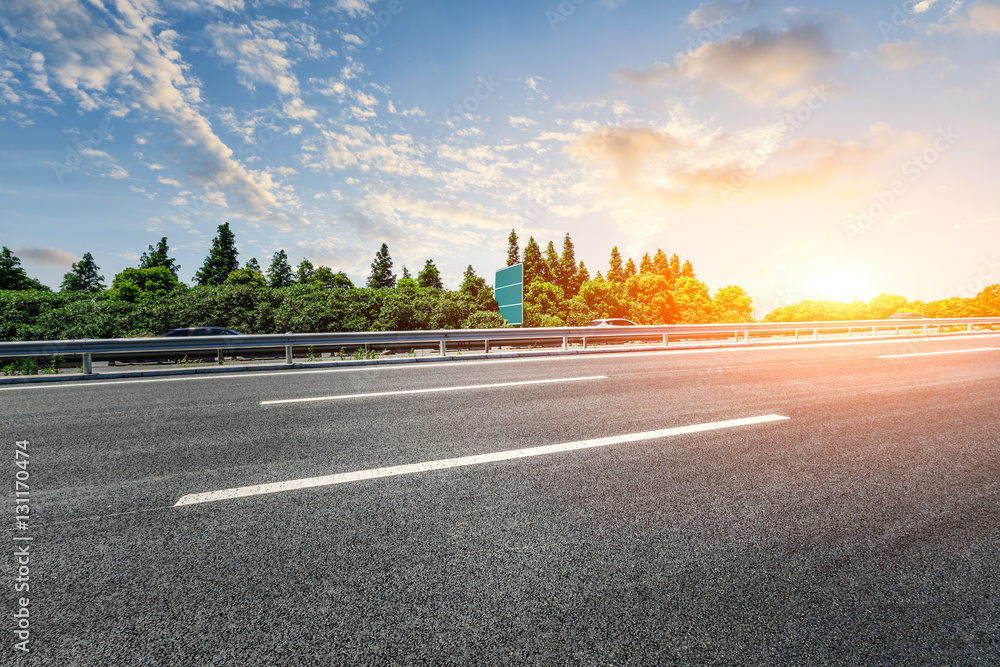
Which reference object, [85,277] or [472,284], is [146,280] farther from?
[472,284]

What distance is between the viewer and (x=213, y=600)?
6.33 feet

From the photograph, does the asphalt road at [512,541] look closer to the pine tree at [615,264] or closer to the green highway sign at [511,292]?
the green highway sign at [511,292]

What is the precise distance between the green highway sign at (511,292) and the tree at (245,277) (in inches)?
2387

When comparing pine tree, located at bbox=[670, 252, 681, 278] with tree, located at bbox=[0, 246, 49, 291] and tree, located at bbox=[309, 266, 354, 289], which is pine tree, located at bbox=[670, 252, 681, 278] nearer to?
tree, located at bbox=[309, 266, 354, 289]

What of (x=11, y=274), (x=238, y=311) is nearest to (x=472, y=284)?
(x=238, y=311)

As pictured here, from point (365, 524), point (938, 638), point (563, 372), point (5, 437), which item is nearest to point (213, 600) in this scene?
point (365, 524)

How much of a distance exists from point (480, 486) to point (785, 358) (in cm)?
1099

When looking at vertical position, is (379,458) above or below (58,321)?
below

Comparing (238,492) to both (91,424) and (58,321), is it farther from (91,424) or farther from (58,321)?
(58,321)

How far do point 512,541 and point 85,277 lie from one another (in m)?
113

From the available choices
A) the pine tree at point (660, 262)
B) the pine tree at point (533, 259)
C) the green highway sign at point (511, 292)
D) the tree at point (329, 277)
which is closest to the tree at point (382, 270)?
the tree at point (329, 277)

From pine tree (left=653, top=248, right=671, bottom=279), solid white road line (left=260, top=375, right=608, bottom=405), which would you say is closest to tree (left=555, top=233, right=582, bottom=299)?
pine tree (left=653, top=248, right=671, bottom=279)
